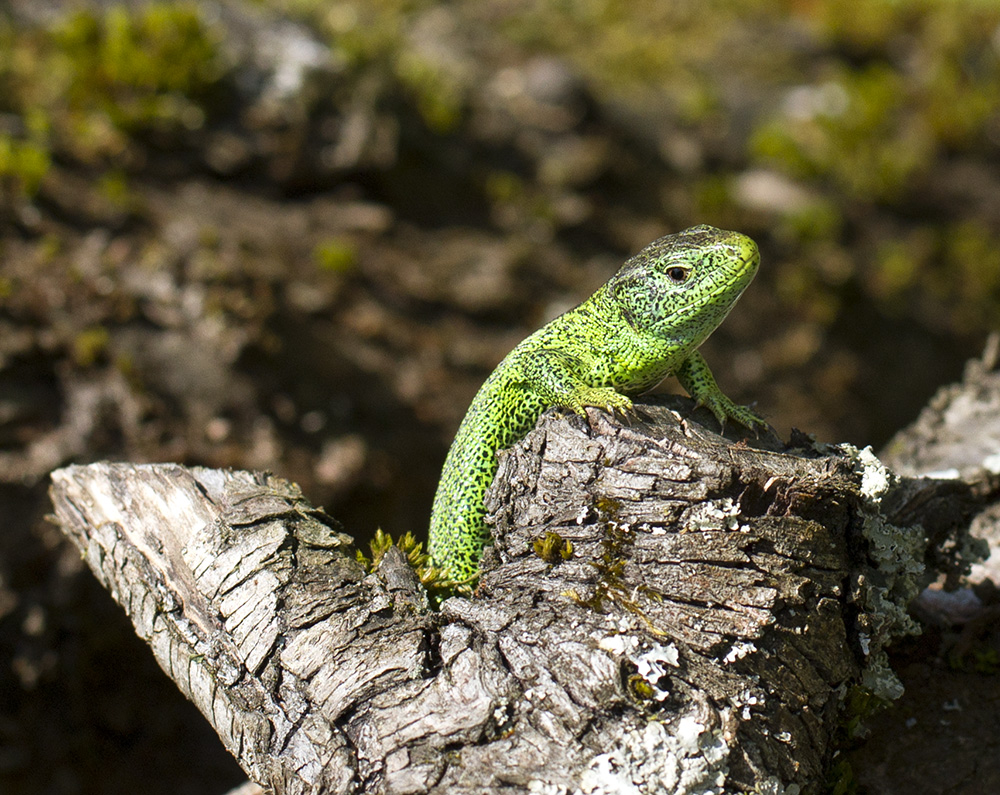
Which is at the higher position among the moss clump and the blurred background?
the blurred background

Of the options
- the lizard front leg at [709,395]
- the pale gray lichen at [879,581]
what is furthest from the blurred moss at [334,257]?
the pale gray lichen at [879,581]

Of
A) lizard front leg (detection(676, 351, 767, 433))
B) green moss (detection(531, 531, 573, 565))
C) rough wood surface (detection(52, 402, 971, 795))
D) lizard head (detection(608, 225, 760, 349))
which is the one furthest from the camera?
lizard front leg (detection(676, 351, 767, 433))

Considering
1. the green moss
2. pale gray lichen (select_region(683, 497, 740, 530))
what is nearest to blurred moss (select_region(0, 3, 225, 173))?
the green moss

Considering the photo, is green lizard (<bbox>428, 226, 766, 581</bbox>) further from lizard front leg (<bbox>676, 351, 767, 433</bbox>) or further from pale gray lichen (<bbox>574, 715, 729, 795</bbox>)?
pale gray lichen (<bbox>574, 715, 729, 795</bbox>)

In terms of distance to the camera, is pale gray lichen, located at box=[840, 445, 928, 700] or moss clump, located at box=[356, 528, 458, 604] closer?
pale gray lichen, located at box=[840, 445, 928, 700]

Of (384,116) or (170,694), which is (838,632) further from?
(384,116)

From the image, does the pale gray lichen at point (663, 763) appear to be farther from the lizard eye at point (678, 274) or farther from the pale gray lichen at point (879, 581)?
the lizard eye at point (678, 274)

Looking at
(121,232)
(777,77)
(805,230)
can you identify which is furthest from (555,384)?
(777,77)
